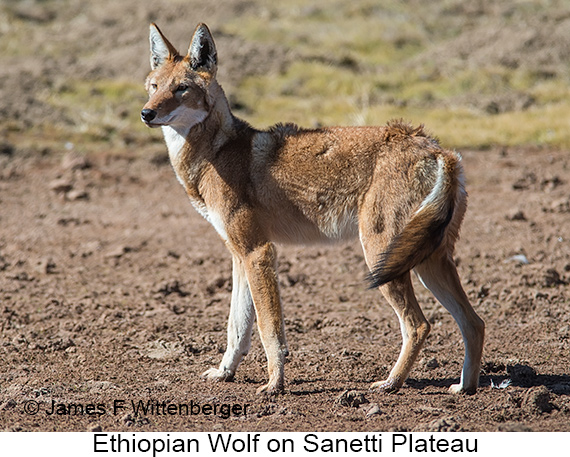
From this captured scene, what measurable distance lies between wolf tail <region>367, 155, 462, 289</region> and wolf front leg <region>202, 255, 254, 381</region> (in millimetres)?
1224

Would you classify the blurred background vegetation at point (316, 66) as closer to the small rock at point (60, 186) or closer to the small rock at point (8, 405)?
the small rock at point (60, 186)

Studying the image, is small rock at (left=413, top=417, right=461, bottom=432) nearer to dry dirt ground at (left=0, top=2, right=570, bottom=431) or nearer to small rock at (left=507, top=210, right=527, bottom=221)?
dry dirt ground at (left=0, top=2, right=570, bottom=431)

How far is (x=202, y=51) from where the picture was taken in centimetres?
621

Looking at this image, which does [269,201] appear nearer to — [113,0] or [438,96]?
[438,96]

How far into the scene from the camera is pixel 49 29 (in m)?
28.1

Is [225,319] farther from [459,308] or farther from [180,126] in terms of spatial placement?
[459,308]

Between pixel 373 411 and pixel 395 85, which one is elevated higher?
pixel 395 85

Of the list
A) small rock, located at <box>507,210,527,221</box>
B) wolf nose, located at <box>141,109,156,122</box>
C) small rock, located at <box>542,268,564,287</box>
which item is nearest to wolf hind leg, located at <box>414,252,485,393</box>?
wolf nose, located at <box>141,109,156,122</box>

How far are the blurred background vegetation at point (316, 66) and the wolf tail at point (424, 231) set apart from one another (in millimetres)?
8612

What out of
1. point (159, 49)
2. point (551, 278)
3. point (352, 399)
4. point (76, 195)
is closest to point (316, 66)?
point (76, 195)

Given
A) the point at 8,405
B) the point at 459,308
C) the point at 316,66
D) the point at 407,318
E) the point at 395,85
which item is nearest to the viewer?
the point at 8,405

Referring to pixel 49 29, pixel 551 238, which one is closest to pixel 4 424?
pixel 551 238

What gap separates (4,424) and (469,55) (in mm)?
18953

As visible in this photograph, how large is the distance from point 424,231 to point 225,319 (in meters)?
2.97
